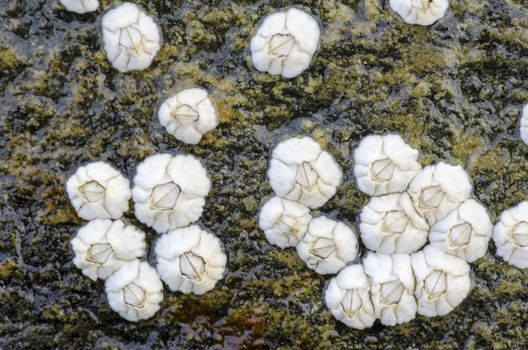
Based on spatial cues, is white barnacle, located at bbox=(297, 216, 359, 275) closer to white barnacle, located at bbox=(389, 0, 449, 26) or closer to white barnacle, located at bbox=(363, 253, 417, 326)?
white barnacle, located at bbox=(363, 253, 417, 326)

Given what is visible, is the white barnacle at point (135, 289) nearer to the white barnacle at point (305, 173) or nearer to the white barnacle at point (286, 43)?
the white barnacle at point (305, 173)

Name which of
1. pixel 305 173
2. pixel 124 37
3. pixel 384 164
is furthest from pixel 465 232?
pixel 124 37

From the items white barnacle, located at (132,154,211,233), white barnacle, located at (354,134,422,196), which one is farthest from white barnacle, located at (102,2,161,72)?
white barnacle, located at (354,134,422,196)

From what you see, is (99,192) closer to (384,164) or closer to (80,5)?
(80,5)

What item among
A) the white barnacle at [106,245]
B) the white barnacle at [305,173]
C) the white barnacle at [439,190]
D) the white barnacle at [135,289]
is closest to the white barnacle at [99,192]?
the white barnacle at [106,245]

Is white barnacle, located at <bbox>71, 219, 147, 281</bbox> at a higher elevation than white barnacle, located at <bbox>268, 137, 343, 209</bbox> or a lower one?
lower
